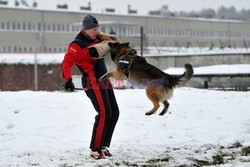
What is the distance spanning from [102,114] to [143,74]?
35.1 inches

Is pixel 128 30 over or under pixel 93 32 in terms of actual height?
under

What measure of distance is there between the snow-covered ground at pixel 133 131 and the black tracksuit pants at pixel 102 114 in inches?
12.5

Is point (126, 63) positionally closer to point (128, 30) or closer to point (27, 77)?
point (27, 77)

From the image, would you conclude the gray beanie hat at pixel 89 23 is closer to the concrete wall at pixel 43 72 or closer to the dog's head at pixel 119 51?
the dog's head at pixel 119 51

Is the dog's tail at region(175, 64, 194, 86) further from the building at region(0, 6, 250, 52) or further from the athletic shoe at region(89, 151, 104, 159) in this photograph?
the building at region(0, 6, 250, 52)

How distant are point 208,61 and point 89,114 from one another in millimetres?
20770

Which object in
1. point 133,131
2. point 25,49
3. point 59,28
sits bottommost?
point 25,49

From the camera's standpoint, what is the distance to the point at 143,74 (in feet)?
21.4

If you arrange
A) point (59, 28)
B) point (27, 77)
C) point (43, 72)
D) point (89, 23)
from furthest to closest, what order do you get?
point (59, 28), point (43, 72), point (27, 77), point (89, 23)

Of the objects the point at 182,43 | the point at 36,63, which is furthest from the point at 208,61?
the point at 182,43

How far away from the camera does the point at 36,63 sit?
3503cm

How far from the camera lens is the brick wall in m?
35.1

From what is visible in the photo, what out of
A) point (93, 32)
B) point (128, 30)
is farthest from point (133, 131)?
point (128, 30)

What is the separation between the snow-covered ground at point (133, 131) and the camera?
6625 mm
